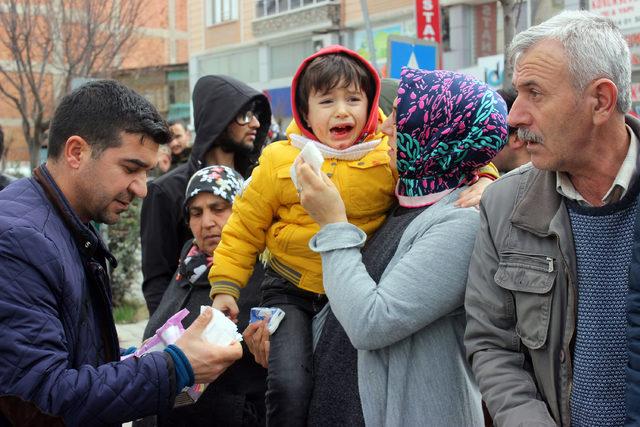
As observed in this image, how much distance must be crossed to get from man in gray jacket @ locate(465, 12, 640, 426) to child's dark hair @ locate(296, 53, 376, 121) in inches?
35.4

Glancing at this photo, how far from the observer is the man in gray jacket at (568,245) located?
196cm

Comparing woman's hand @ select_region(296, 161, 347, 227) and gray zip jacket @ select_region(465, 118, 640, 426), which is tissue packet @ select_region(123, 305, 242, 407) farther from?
gray zip jacket @ select_region(465, 118, 640, 426)

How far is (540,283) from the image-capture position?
198 centimetres

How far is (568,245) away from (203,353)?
1126 millimetres

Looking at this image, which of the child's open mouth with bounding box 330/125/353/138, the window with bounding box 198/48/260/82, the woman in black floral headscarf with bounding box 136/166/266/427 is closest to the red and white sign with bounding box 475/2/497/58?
the window with bounding box 198/48/260/82

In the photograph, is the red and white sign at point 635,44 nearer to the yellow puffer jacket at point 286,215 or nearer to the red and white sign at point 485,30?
the red and white sign at point 485,30

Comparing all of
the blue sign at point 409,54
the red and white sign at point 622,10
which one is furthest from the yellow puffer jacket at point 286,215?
the red and white sign at point 622,10

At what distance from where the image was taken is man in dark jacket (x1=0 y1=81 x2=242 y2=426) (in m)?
1.99

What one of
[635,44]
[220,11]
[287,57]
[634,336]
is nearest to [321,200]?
[634,336]

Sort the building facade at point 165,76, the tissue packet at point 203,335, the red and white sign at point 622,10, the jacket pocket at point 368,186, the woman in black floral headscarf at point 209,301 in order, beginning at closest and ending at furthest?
the tissue packet at point 203,335
the jacket pocket at point 368,186
the woman in black floral headscarf at point 209,301
the red and white sign at point 622,10
the building facade at point 165,76

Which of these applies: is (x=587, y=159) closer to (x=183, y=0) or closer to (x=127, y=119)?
(x=127, y=119)

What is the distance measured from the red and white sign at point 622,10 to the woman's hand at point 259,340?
35.1 ft

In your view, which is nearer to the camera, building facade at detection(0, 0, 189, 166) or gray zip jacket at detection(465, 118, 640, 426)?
gray zip jacket at detection(465, 118, 640, 426)

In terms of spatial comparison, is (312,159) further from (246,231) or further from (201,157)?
(201,157)
